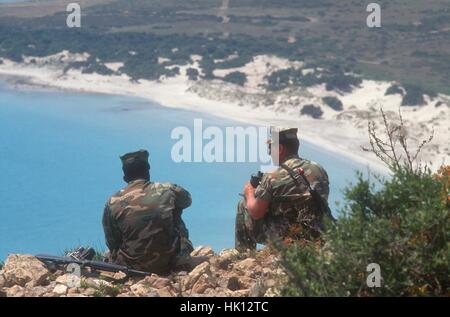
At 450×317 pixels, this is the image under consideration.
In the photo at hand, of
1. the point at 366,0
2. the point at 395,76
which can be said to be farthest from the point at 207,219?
the point at 366,0

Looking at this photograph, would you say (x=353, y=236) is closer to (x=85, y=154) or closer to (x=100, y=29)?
(x=85, y=154)

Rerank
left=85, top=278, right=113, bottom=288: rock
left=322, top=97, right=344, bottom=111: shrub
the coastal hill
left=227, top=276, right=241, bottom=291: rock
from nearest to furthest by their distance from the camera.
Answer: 1. left=85, top=278, right=113, bottom=288: rock
2. left=227, top=276, right=241, bottom=291: rock
3. the coastal hill
4. left=322, top=97, right=344, bottom=111: shrub

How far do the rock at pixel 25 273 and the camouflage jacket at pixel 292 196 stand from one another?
172 centimetres

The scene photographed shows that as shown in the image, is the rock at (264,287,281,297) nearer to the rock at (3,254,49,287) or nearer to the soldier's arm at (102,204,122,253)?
the soldier's arm at (102,204,122,253)

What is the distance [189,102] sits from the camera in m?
30.9

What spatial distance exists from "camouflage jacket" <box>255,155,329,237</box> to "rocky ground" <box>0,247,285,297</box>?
31 cm

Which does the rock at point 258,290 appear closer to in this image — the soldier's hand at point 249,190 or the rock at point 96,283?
the rock at point 96,283

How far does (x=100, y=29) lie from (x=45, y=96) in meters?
16.8

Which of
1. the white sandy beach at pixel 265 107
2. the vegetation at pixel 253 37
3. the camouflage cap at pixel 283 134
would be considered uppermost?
the camouflage cap at pixel 283 134

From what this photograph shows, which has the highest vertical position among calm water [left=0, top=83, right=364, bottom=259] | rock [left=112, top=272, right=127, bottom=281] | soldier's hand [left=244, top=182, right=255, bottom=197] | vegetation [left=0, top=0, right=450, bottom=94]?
soldier's hand [left=244, top=182, right=255, bottom=197]

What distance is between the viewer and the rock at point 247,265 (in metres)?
6.49

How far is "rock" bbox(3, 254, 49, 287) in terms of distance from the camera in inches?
234

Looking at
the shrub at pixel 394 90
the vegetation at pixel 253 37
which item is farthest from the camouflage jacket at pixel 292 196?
the shrub at pixel 394 90

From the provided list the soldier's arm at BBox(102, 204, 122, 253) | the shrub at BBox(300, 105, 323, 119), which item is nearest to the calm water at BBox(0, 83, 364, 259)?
the shrub at BBox(300, 105, 323, 119)
